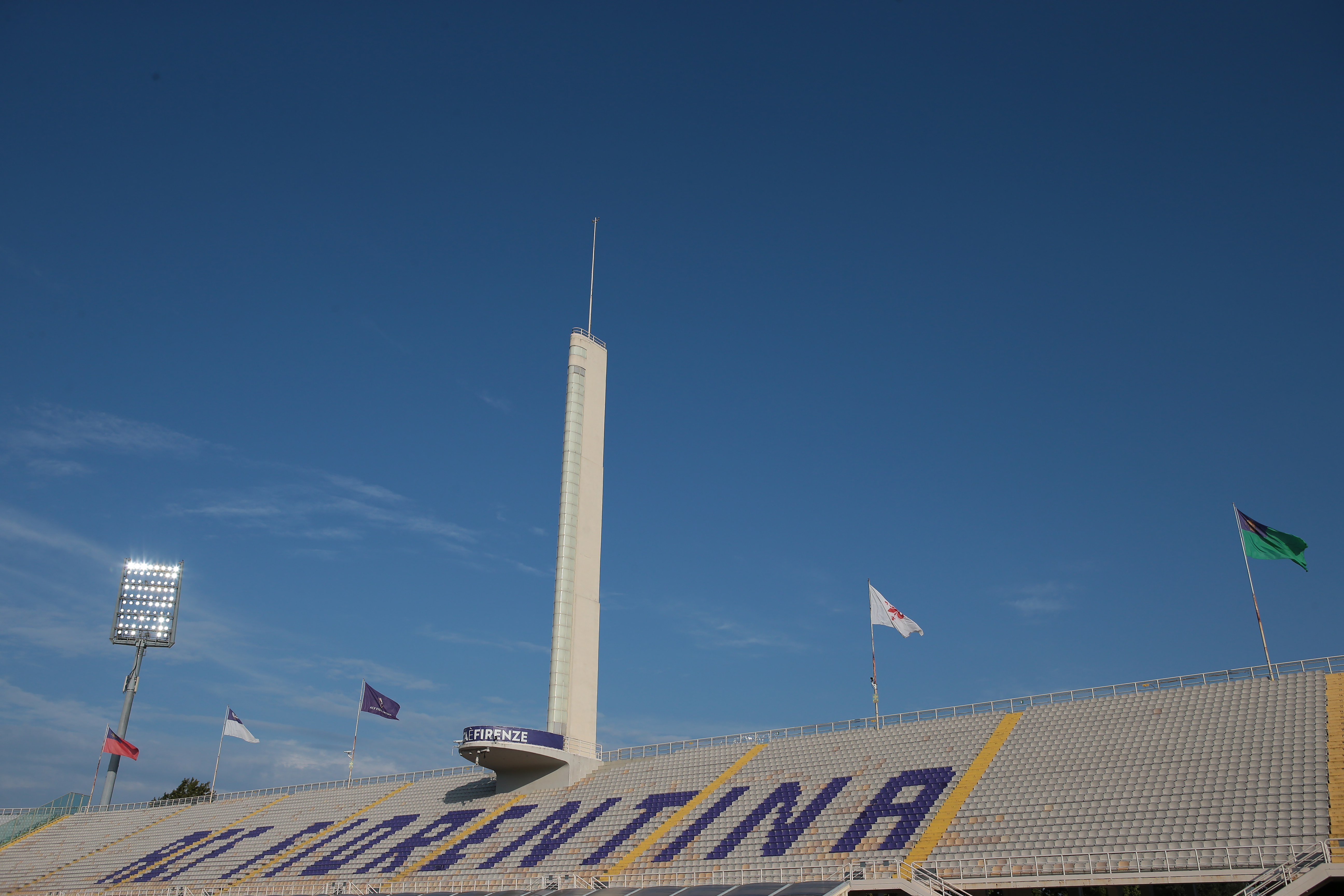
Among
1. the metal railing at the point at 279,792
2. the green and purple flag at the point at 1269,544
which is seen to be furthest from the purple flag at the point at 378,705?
the green and purple flag at the point at 1269,544

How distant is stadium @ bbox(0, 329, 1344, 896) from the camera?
29.4 m

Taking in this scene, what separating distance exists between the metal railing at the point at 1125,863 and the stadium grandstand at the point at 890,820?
0.23 ft

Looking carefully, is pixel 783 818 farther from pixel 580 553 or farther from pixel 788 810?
pixel 580 553

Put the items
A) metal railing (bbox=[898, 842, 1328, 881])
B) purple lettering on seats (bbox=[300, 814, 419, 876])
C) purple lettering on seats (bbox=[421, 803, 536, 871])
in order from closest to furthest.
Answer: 1. metal railing (bbox=[898, 842, 1328, 881])
2. purple lettering on seats (bbox=[421, 803, 536, 871])
3. purple lettering on seats (bbox=[300, 814, 419, 876])

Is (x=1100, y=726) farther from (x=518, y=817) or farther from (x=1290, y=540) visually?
(x=518, y=817)

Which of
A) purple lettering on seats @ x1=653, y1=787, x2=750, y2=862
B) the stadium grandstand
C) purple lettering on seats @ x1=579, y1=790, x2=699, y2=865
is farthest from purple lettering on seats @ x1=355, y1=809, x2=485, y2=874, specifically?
purple lettering on seats @ x1=653, y1=787, x2=750, y2=862

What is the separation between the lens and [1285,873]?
25281 millimetres

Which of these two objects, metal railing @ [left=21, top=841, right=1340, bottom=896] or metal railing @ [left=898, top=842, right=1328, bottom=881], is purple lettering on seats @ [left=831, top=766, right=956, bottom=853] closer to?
metal railing @ [left=21, top=841, right=1340, bottom=896]

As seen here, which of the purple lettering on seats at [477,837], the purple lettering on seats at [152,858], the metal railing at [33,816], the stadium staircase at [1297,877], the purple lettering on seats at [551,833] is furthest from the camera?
the metal railing at [33,816]

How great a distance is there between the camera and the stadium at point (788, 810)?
29.4 metres

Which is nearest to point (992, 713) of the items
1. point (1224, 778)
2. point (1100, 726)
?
point (1100, 726)

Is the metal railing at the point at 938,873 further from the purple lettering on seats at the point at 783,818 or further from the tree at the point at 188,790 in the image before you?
the tree at the point at 188,790

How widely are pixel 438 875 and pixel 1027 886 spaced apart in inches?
→ 993

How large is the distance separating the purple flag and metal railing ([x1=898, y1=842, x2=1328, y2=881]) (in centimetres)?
3744
